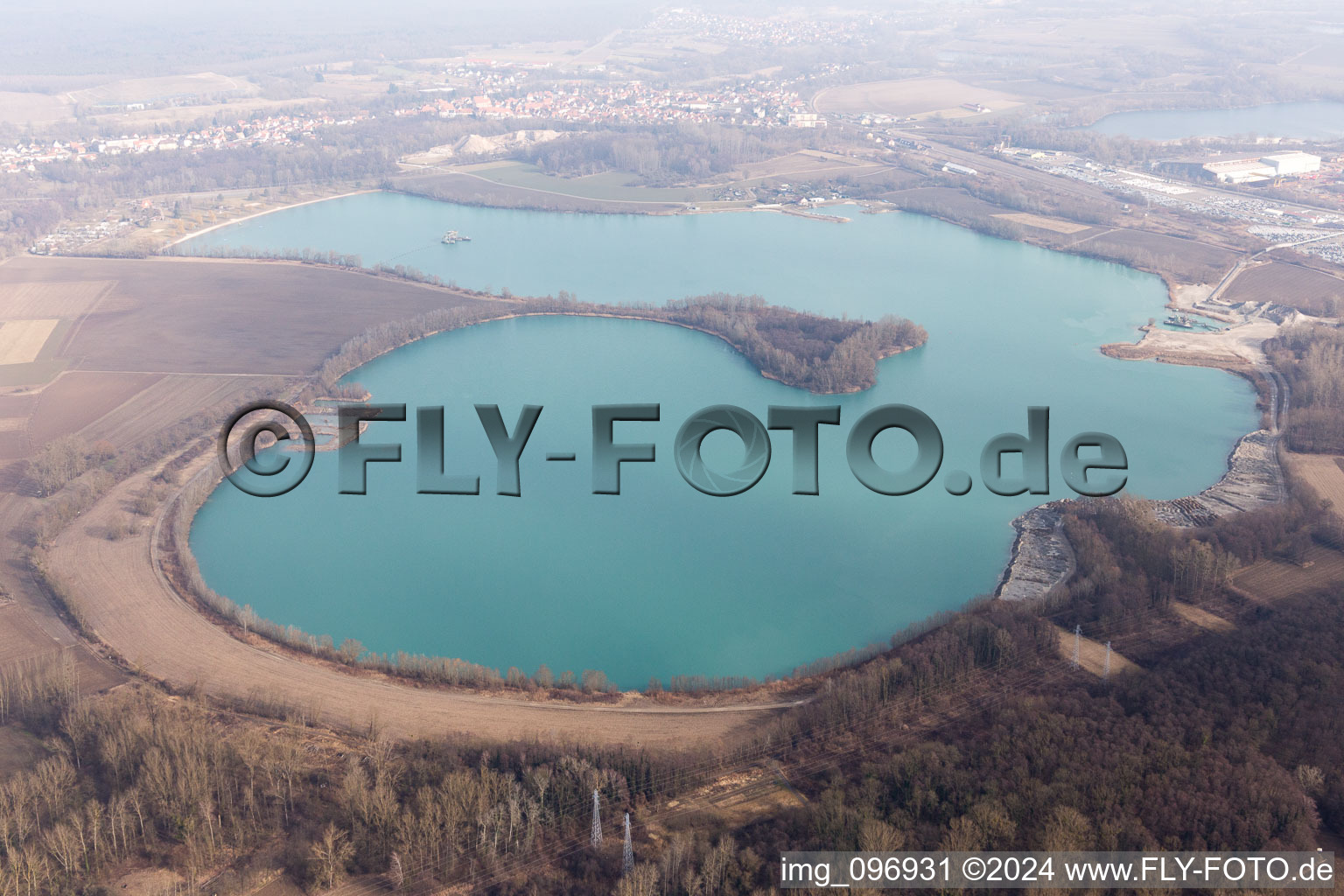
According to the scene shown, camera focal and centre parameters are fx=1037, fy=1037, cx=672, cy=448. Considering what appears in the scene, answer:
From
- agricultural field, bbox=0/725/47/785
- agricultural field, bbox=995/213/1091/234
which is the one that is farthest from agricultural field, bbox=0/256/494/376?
agricultural field, bbox=995/213/1091/234

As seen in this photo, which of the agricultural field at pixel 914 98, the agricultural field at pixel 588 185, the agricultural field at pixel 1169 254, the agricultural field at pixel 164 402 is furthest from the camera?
the agricultural field at pixel 914 98

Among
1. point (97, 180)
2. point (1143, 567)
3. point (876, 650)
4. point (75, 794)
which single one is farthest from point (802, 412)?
point (97, 180)

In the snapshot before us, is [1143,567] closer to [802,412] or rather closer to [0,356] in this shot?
[802,412]

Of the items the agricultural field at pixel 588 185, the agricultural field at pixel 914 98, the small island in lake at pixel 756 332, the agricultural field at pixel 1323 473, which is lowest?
the agricultural field at pixel 1323 473

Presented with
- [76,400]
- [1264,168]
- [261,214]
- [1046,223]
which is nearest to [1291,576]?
[76,400]

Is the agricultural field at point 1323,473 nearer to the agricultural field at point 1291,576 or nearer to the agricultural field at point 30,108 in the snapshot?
the agricultural field at point 1291,576

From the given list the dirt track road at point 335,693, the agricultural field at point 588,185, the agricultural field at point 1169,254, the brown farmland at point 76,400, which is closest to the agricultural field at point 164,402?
the brown farmland at point 76,400
